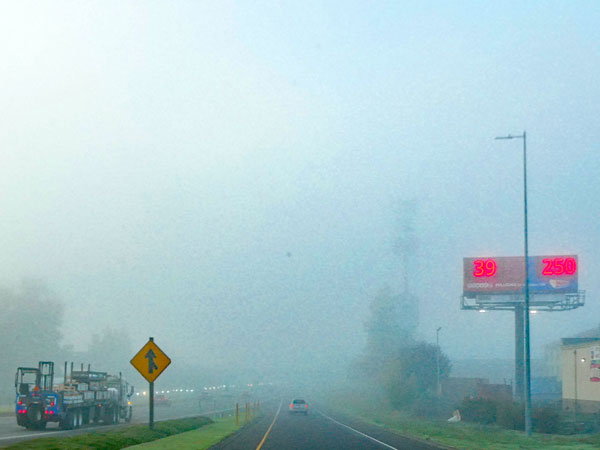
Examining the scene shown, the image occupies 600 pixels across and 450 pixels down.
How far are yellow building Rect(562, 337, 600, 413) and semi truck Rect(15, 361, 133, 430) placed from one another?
35.2m

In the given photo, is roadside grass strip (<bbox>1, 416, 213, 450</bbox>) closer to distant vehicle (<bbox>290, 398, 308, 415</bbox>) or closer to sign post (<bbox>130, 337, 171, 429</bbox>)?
sign post (<bbox>130, 337, 171, 429</bbox>)

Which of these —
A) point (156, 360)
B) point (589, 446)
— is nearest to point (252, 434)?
point (156, 360)

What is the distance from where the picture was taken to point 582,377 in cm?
5834

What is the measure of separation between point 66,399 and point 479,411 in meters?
30.4

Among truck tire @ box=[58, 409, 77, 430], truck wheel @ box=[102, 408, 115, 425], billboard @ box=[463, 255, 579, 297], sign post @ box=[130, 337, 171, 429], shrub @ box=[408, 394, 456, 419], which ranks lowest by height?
shrub @ box=[408, 394, 456, 419]

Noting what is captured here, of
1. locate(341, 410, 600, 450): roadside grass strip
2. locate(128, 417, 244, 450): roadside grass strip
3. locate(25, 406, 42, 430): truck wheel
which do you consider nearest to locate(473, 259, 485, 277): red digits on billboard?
locate(341, 410, 600, 450): roadside grass strip

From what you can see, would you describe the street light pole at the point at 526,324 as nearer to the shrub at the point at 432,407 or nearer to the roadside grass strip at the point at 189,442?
the roadside grass strip at the point at 189,442

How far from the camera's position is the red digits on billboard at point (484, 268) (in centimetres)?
7069

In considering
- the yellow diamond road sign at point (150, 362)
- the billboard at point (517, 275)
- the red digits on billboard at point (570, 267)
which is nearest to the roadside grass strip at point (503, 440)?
the yellow diamond road sign at point (150, 362)

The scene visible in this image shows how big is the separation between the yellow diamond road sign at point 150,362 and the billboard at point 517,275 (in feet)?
155

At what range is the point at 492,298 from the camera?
70.9 metres

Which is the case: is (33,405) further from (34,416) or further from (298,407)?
(298,407)

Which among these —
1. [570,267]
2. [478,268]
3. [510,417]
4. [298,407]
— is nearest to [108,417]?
[298,407]

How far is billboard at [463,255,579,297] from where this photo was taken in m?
68.3
